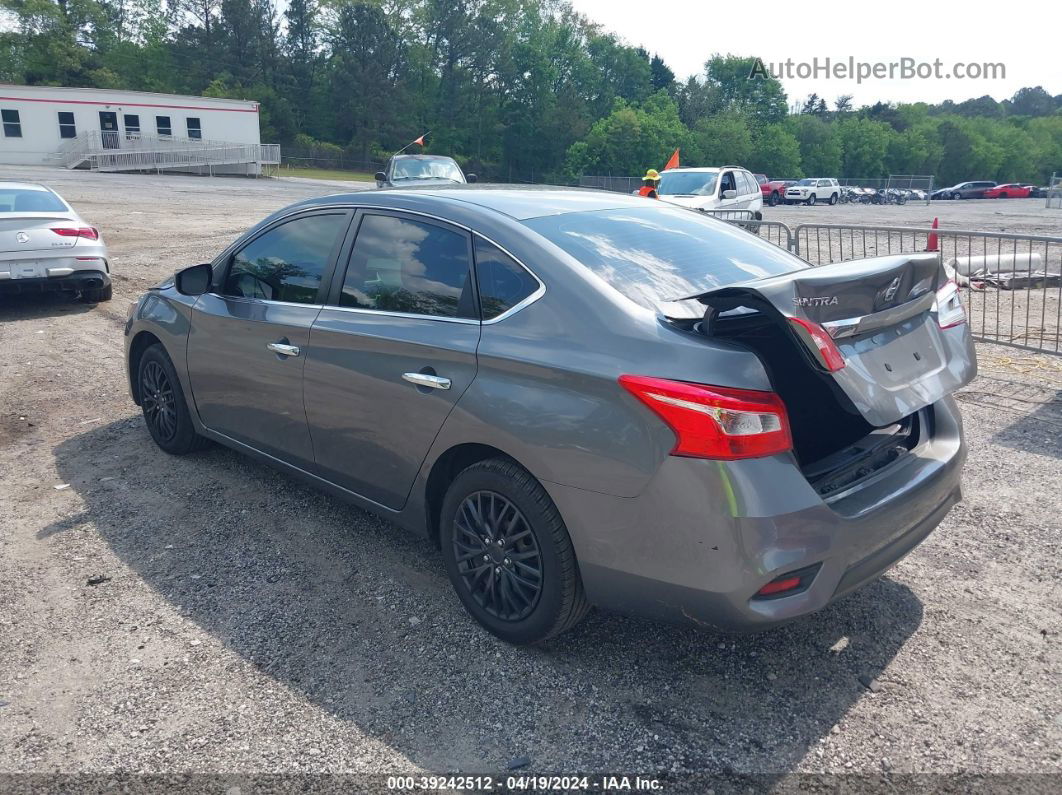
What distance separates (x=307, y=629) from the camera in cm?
355

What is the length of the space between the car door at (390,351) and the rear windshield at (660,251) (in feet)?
1.58

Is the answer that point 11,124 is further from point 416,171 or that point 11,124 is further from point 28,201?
point 28,201

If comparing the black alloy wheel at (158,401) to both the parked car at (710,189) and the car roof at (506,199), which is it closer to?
the car roof at (506,199)

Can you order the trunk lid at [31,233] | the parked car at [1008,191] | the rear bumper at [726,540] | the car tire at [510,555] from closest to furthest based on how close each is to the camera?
the rear bumper at [726,540] → the car tire at [510,555] → the trunk lid at [31,233] → the parked car at [1008,191]

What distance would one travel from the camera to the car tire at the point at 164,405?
526 centimetres

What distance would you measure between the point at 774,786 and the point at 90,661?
258 centimetres

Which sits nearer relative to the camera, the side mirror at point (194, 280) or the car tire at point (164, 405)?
the side mirror at point (194, 280)

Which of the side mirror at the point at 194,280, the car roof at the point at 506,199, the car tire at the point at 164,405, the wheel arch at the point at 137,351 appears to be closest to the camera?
the car roof at the point at 506,199

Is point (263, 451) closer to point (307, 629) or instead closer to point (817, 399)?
point (307, 629)

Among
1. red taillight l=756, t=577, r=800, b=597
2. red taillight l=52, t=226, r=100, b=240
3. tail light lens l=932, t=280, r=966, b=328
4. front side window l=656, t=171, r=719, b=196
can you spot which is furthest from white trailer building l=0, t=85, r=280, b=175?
red taillight l=756, t=577, r=800, b=597

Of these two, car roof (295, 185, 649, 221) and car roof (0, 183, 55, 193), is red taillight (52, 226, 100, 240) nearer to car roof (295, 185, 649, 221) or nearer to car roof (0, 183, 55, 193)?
car roof (0, 183, 55, 193)

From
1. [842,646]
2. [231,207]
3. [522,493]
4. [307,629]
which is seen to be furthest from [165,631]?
[231,207]

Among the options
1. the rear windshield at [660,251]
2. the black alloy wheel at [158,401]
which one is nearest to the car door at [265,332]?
the black alloy wheel at [158,401]

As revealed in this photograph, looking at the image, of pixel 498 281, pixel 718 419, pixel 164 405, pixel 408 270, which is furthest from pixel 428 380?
pixel 164 405
